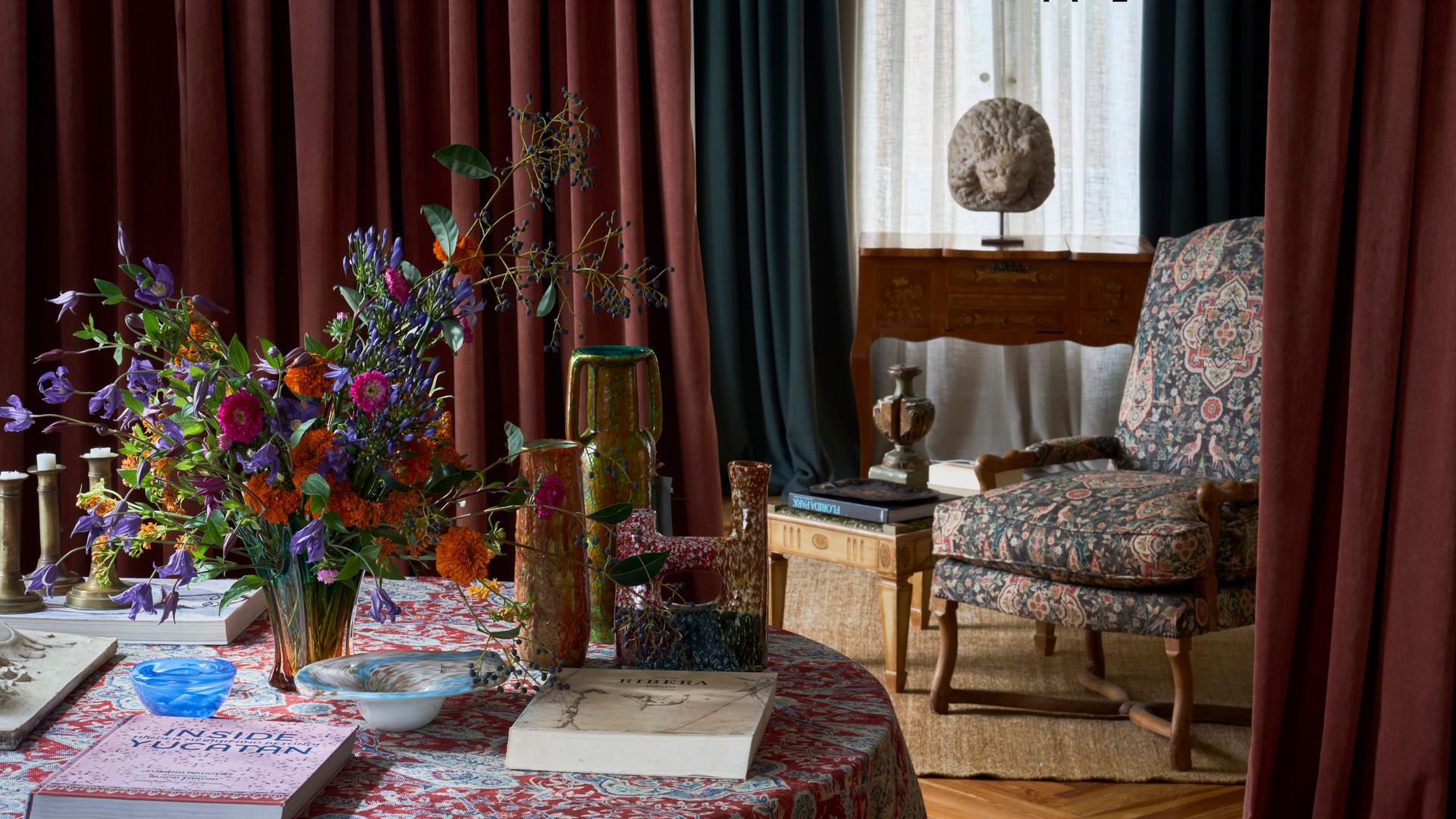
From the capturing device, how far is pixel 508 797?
1.01 meters

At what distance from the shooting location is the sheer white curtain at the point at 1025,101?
4.72m

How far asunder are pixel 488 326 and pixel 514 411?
0.68ft

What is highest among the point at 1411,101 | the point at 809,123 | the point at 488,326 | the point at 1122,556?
the point at 809,123

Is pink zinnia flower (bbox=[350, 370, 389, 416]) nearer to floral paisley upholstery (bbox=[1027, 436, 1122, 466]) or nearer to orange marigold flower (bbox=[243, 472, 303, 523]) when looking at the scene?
orange marigold flower (bbox=[243, 472, 303, 523])

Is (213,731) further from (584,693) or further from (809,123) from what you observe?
(809,123)

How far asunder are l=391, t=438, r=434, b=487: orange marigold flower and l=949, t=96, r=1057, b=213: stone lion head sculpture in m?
3.08

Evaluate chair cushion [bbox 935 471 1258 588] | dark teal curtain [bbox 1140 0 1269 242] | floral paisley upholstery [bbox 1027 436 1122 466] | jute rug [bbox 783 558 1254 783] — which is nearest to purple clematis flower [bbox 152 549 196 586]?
jute rug [bbox 783 558 1254 783]

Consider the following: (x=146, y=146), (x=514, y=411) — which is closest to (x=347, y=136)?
(x=146, y=146)

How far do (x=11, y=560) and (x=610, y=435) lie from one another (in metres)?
0.70

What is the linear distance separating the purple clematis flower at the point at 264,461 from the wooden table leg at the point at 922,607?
2.09m

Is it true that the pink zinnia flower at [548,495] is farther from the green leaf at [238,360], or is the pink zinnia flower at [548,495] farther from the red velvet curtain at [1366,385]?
the red velvet curtain at [1366,385]

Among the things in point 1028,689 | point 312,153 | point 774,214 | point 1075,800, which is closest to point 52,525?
point 312,153

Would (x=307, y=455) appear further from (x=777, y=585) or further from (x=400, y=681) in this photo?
(x=777, y=585)

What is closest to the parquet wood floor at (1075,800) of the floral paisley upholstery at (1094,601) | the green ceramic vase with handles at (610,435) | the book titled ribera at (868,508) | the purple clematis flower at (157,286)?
the floral paisley upholstery at (1094,601)
